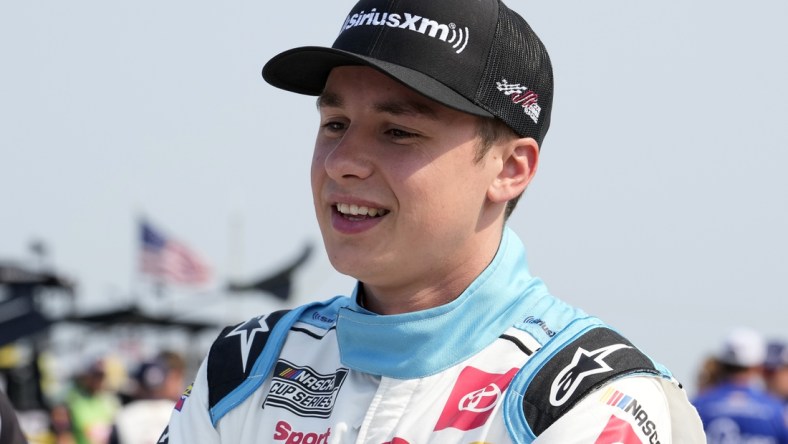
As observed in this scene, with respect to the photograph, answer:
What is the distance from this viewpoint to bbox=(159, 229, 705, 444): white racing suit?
2.17 m

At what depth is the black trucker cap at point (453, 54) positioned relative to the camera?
231cm

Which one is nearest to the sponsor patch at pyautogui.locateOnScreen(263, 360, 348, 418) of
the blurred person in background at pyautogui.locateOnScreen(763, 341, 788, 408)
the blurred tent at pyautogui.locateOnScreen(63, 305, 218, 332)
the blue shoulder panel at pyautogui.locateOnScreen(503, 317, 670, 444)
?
the blue shoulder panel at pyautogui.locateOnScreen(503, 317, 670, 444)

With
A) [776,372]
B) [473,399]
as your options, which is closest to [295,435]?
[473,399]

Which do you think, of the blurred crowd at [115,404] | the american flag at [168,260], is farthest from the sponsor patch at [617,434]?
the american flag at [168,260]

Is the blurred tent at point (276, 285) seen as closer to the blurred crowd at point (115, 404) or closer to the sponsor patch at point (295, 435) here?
the blurred crowd at point (115, 404)

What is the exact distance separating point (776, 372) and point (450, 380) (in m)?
6.45

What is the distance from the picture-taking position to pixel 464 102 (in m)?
2.30

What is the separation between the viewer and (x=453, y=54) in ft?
7.66

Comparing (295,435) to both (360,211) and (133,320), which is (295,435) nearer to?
(360,211)

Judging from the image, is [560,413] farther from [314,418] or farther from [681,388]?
[314,418]

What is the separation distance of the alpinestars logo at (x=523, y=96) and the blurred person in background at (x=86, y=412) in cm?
785

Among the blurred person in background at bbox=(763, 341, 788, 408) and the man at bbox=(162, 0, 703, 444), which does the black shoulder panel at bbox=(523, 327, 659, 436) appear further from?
the blurred person in background at bbox=(763, 341, 788, 408)

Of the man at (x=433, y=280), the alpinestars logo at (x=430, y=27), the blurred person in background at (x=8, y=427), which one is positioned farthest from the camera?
the blurred person in background at (x=8, y=427)

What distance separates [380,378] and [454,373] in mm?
150
